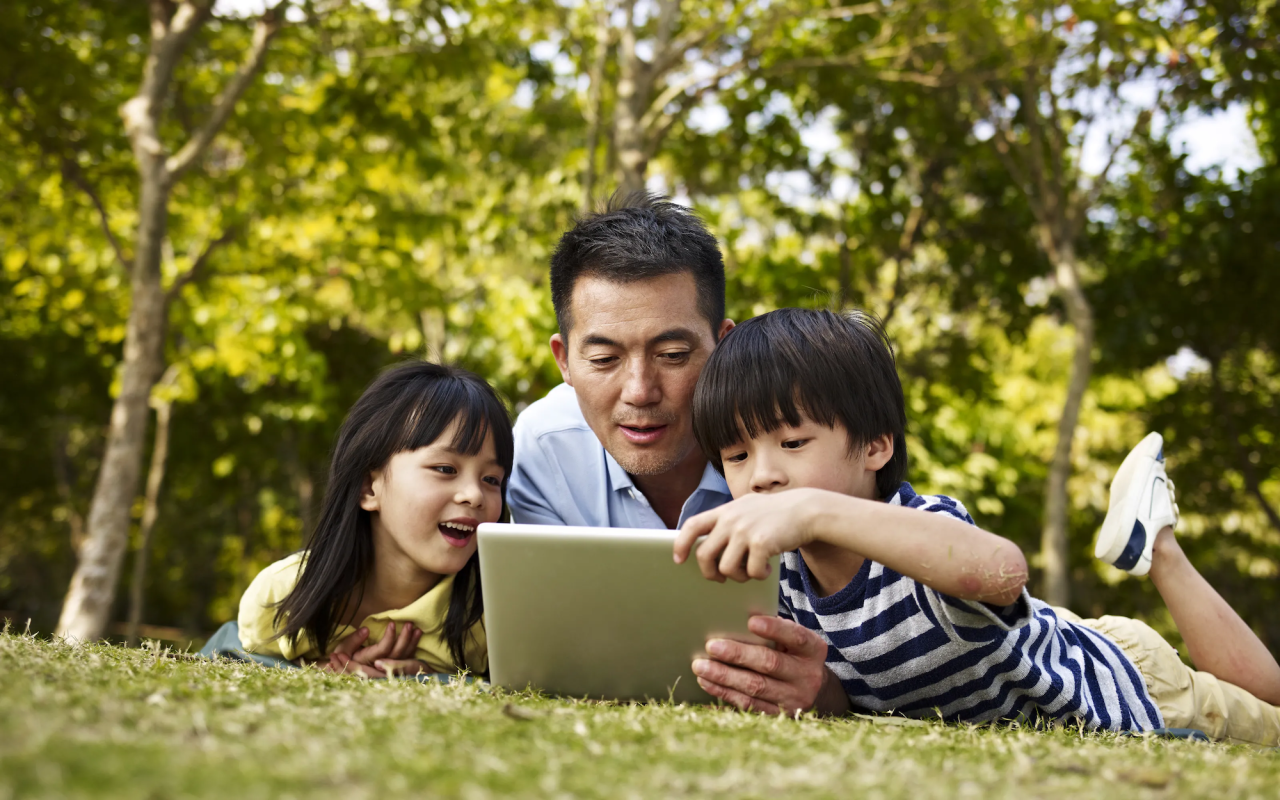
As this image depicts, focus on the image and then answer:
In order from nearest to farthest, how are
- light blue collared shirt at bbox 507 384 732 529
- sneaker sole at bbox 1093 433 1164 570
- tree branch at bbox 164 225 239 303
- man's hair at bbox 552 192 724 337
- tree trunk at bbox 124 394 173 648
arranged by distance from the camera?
sneaker sole at bbox 1093 433 1164 570 < man's hair at bbox 552 192 724 337 < light blue collared shirt at bbox 507 384 732 529 < tree branch at bbox 164 225 239 303 < tree trunk at bbox 124 394 173 648

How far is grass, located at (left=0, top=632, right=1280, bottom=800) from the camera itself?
105 cm

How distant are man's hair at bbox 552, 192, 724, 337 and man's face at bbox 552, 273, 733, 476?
0.05 metres

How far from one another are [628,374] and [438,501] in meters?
0.72

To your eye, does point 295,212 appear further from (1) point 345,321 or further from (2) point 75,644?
(2) point 75,644

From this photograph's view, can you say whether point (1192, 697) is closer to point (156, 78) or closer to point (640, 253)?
point (640, 253)

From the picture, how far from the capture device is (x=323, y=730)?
1.34m

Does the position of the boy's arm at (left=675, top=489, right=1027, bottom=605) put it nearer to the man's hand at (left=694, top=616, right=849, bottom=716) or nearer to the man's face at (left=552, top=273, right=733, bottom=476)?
the man's hand at (left=694, top=616, right=849, bottom=716)

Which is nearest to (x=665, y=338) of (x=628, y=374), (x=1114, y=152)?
(x=628, y=374)

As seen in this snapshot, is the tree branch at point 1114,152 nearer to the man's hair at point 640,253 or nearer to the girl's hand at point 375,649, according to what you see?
the man's hair at point 640,253

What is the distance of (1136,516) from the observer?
3146 millimetres

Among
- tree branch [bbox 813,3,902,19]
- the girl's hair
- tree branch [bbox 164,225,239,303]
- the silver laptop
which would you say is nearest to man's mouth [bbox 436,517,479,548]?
the girl's hair

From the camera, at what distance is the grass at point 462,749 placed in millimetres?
1047

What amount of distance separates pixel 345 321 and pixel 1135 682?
9.75 meters

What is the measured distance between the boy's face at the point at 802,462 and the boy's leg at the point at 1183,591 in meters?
1.07
